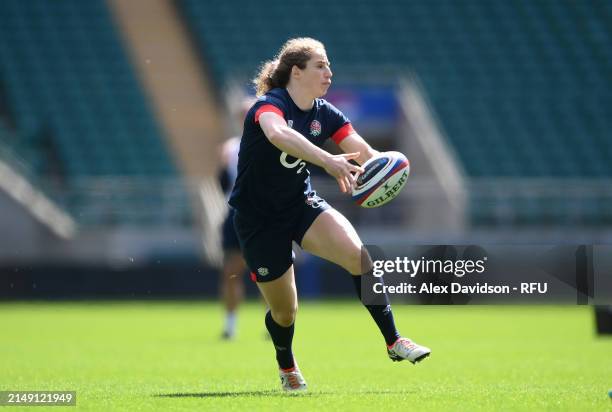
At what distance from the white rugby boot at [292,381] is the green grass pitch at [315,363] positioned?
133mm

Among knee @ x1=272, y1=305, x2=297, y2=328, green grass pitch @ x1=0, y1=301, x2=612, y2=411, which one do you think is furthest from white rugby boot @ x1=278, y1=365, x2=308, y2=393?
knee @ x1=272, y1=305, x2=297, y2=328

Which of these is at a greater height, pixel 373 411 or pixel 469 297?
pixel 469 297

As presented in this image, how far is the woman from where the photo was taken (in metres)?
6.05

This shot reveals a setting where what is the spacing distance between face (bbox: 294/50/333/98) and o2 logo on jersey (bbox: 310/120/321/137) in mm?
171

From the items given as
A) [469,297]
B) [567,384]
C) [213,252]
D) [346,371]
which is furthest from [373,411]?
[213,252]

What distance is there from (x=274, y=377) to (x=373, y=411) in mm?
2170

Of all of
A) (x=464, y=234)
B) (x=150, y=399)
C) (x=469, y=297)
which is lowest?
(x=464, y=234)

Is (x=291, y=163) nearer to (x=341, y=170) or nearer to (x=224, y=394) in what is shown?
(x=341, y=170)

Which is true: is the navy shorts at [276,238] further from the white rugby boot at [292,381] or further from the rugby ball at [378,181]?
the white rugby boot at [292,381]

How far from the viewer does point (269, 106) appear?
596cm

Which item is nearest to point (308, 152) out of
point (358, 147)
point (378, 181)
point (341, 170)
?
point (341, 170)

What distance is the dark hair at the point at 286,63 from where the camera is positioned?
6.19m

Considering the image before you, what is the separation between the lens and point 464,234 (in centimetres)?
1878

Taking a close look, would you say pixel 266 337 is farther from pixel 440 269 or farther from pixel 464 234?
pixel 464 234
